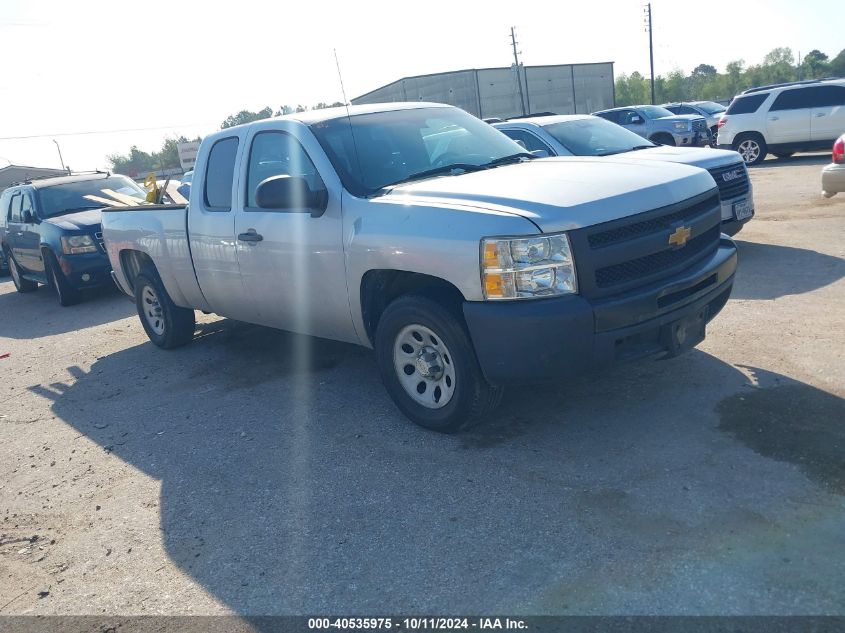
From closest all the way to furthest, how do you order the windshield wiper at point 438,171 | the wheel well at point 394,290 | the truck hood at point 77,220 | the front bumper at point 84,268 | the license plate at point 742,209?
the wheel well at point 394,290 < the windshield wiper at point 438,171 < the license plate at point 742,209 < the front bumper at point 84,268 < the truck hood at point 77,220

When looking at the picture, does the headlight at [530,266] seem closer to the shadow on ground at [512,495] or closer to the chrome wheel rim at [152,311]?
the shadow on ground at [512,495]

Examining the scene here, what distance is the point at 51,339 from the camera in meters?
9.16

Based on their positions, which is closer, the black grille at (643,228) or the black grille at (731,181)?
the black grille at (643,228)

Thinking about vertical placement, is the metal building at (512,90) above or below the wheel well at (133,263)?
above

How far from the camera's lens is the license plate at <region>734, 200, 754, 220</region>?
25.6 ft

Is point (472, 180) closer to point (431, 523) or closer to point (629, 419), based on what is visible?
point (629, 419)

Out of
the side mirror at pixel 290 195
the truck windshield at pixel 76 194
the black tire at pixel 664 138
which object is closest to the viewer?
the side mirror at pixel 290 195

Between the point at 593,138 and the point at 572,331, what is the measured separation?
5.93m

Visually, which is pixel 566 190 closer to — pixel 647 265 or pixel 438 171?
pixel 647 265

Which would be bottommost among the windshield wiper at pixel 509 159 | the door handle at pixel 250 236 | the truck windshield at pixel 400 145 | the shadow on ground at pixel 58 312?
the shadow on ground at pixel 58 312

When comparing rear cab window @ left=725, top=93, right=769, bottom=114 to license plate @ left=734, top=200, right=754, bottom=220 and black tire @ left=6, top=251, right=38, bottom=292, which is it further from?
black tire @ left=6, top=251, right=38, bottom=292

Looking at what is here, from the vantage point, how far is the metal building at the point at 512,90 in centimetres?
5044

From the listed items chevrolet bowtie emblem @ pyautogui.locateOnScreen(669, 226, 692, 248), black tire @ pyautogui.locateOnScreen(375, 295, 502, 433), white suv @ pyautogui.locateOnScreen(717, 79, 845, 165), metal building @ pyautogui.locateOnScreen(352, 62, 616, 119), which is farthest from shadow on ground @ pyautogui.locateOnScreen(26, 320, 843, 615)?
metal building @ pyautogui.locateOnScreen(352, 62, 616, 119)

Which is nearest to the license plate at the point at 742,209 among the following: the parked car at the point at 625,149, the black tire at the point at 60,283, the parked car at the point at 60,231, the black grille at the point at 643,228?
the parked car at the point at 625,149
